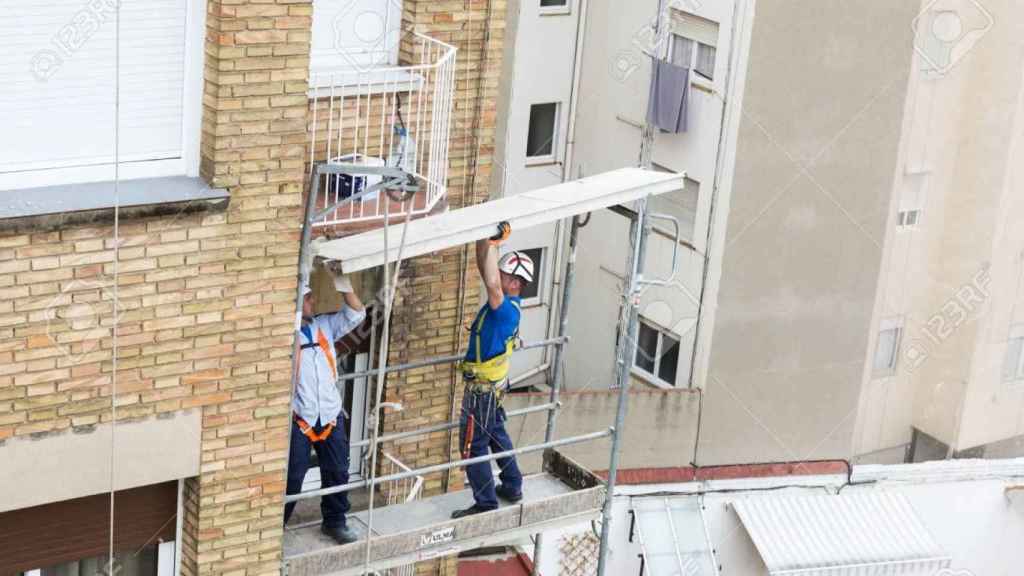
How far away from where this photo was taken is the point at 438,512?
43.7 ft

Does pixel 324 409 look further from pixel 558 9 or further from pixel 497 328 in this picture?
pixel 558 9

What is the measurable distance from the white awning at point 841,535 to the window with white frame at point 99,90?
15967 millimetres

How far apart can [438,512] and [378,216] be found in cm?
253

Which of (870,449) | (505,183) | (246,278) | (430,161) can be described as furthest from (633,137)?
(246,278)

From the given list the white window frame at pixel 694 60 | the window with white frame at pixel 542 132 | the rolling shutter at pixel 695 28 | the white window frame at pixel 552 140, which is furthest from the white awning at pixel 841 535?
the window with white frame at pixel 542 132

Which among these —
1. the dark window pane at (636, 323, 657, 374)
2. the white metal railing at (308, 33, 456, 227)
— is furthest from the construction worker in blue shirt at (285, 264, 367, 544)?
the dark window pane at (636, 323, 657, 374)

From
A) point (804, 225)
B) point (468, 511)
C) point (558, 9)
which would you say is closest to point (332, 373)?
point (468, 511)

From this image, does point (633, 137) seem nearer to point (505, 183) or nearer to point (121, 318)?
point (505, 183)

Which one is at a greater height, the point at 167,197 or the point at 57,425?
the point at 167,197

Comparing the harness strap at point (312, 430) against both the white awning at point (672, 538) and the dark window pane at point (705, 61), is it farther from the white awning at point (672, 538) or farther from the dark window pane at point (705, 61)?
the dark window pane at point (705, 61)

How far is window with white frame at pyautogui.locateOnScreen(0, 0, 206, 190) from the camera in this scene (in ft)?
34.2

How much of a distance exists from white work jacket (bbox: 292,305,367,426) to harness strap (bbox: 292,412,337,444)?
40 millimetres

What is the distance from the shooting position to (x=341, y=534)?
495 inches

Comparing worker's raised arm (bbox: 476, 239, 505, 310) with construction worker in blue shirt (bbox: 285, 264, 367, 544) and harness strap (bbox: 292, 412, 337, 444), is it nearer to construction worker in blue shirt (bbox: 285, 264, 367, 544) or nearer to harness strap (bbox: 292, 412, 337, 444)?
construction worker in blue shirt (bbox: 285, 264, 367, 544)
